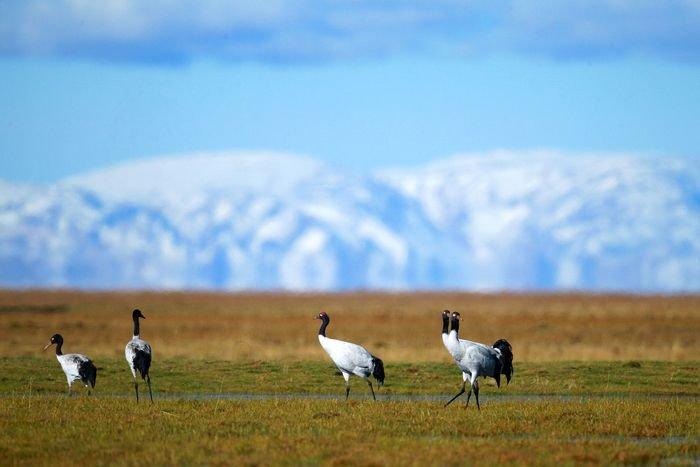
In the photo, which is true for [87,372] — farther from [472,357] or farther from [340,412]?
[472,357]

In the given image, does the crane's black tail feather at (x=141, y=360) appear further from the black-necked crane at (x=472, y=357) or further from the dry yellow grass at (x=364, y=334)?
the dry yellow grass at (x=364, y=334)

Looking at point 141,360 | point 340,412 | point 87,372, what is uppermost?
point 141,360

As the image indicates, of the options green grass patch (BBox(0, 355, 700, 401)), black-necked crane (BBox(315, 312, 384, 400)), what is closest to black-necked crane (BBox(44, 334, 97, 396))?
green grass patch (BBox(0, 355, 700, 401))

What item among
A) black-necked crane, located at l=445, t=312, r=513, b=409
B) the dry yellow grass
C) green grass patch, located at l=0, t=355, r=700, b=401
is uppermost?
the dry yellow grass

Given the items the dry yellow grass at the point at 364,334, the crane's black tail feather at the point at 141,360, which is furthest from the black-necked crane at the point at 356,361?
the dry yellow grass at the point at 364,334

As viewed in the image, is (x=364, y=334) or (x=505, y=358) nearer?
(x=505, y=358)

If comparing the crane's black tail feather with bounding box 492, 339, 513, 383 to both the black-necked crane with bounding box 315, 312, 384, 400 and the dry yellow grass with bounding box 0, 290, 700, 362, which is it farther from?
the dry yellow grass with bounding box 0, 290, 700, 362

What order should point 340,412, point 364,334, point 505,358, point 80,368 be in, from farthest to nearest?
point 364,334 < point 80,368 < point 505,358 < point 340,412

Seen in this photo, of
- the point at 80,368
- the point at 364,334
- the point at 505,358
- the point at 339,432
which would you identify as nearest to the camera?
the point at 339,432

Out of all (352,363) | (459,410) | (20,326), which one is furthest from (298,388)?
(20,326)

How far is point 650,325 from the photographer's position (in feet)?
205

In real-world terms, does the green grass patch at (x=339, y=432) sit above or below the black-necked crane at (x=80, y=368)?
below

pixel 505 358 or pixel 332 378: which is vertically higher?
pixel 505 358

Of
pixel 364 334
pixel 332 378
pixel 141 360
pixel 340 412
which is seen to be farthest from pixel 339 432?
pixel 364 334
